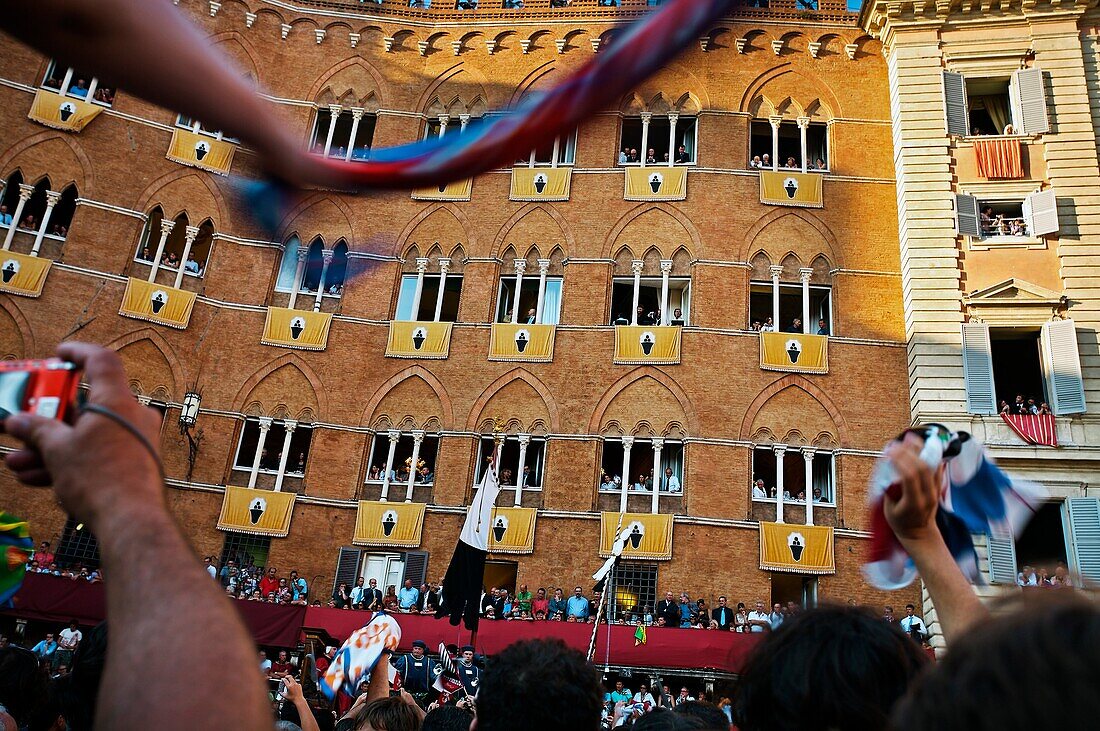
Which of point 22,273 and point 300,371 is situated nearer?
point 22,273

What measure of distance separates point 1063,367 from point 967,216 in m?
4.59

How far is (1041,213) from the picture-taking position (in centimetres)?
2205

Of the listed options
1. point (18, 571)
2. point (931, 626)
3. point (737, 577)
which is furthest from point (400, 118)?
point (18, 571)

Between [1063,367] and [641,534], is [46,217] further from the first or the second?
[1063,367]

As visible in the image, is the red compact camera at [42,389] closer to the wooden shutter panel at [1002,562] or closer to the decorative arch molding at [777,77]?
the wooden shutter panel at [1002,562]

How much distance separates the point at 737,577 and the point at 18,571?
20.5m

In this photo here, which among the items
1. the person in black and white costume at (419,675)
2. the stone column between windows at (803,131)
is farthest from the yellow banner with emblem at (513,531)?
the stone column between windows at (803,131)

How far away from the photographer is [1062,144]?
2270 cm

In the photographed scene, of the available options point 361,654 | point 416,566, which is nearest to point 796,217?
point 416,566

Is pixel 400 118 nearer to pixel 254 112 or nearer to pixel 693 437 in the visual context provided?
pixel 693 437

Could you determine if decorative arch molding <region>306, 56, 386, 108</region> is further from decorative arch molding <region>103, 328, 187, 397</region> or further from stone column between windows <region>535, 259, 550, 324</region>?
decorative arch molding <region>103, 328, 187, 397</region>

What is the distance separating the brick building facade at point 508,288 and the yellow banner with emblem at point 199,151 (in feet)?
0.62

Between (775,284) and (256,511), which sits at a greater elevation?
(775,284)

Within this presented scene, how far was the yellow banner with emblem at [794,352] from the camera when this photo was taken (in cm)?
2316
